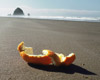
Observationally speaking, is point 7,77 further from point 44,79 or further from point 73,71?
point 73,71

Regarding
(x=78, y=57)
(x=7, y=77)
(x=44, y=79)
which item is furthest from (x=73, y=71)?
(x=7, y=77)

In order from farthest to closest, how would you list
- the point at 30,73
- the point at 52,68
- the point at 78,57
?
the point at 78,57 → the point at 52,68 → the point at 30,73

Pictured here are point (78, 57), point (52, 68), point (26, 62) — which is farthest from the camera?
point (78, 57)

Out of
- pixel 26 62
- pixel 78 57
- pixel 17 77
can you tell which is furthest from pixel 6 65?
pixel 78 57

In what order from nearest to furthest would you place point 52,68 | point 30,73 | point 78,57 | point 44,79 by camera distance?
1. point 44,79
2. point 30,73
3. point 52,68
4. point 78,57

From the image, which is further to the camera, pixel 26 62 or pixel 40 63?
pixel 26 62

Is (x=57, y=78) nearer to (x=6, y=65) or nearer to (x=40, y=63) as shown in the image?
(x=40, y=63)

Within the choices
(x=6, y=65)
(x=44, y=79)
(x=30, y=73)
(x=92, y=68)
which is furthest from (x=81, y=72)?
(x=6, y=65)

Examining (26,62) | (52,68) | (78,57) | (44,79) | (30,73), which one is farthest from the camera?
(78,57)

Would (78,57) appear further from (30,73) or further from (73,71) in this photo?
(30,73)

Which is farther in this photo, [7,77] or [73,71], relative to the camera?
[73,71]
